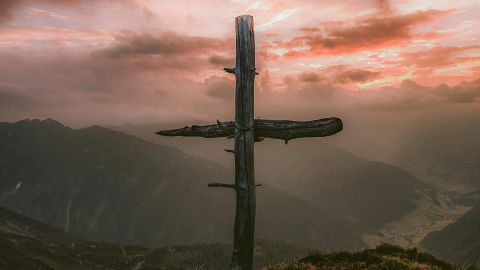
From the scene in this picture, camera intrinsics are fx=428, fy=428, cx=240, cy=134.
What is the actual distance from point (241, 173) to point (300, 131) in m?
1.76

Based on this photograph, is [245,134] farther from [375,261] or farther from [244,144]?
[375,261]

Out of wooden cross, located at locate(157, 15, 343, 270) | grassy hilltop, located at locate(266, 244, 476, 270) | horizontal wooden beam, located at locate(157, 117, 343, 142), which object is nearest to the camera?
horizontal wooden beam, located at locate(157, 117, 343, 142)

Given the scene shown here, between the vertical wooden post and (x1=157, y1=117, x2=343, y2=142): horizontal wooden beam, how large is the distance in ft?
1.13

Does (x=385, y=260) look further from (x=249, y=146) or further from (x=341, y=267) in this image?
(x=249, y=146)

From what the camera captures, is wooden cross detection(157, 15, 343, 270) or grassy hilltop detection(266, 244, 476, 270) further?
grassy hilltop detection(266, 244, 476, 270)

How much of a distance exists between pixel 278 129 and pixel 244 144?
914mm

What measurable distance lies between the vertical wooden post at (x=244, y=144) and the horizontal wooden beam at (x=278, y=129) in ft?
1.13

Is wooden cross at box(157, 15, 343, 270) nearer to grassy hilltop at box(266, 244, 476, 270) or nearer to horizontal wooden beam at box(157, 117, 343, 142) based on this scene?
horizontal wooden beam at box(157, 117, 343, 142)

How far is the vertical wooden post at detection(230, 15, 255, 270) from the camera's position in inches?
408

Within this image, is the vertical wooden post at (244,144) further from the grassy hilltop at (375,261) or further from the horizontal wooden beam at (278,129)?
the grassy hilltop at (375,261)

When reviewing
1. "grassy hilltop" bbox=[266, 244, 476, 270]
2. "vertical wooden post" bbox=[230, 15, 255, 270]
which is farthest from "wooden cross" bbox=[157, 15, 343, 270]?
"grassy hilltop" bbox=[266, 244, 476, 270]

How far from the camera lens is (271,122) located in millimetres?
10648

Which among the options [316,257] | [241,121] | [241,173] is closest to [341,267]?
[316,257]

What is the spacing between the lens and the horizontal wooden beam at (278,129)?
9.82 metres
